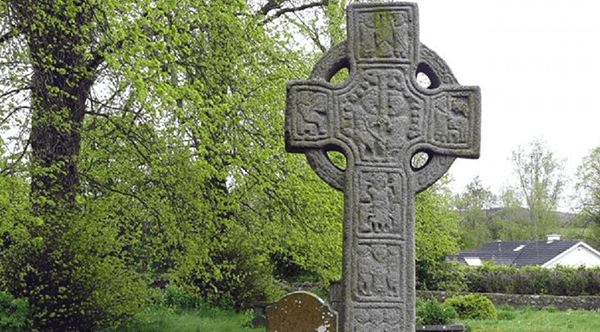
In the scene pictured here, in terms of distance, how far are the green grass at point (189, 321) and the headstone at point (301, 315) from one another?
588 centimetres

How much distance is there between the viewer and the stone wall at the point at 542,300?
80.4 ft

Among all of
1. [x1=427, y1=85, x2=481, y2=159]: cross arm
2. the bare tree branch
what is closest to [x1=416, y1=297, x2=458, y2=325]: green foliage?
the bare tree branch

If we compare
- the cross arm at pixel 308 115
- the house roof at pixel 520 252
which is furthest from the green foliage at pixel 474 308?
the house roof at pixel 520 252

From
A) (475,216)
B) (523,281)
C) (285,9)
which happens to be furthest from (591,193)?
(285,9)

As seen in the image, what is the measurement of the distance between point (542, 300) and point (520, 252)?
1689cm

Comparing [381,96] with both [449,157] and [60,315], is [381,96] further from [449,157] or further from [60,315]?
[60,315]

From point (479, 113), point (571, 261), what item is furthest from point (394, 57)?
point (571, 261)

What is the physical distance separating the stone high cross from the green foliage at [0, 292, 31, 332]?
6.38 m

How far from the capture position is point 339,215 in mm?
10195

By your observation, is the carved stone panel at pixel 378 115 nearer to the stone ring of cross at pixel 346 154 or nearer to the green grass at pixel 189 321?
the stone ring of cross at pixel 346 154

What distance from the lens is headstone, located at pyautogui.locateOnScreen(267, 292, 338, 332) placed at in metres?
5.89

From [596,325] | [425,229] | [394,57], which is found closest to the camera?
[394,57]

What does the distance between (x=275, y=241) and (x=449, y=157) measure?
644cm

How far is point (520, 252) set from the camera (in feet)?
135
